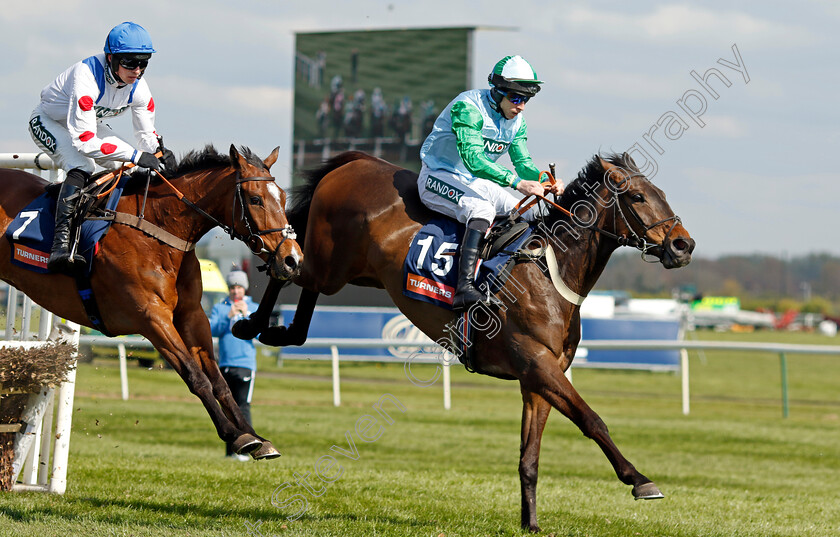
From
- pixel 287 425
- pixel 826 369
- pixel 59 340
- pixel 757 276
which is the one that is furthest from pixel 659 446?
pixel 757 276

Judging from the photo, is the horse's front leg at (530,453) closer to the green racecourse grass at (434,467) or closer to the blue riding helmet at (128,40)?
the green racecourse grass at (434,467)

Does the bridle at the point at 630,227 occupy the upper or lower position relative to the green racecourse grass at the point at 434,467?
upper

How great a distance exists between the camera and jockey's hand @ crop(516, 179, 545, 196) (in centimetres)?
527

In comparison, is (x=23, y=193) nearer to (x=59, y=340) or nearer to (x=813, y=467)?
(x=59, y=340)

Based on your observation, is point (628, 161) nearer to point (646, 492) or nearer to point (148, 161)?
point (646, 492)

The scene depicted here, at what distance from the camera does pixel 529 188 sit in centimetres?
527

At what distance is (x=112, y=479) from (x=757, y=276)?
113703 millimetres

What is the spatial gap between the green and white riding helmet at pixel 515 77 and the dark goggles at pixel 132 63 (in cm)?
193

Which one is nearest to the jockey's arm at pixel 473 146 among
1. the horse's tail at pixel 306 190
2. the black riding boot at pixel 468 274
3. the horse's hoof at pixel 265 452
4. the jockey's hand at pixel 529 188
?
the jockey's hand at pixel 529 188

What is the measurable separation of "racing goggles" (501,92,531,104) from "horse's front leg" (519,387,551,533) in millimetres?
1660

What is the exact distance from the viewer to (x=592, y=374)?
77.3 ft

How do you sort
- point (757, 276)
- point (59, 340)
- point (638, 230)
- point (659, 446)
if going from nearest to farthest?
1. point (638, 230)
2. point (59, 340)
3. point (659, 446)
4. point (757, 276)

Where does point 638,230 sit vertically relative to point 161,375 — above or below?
above

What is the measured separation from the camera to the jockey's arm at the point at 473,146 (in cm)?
524
